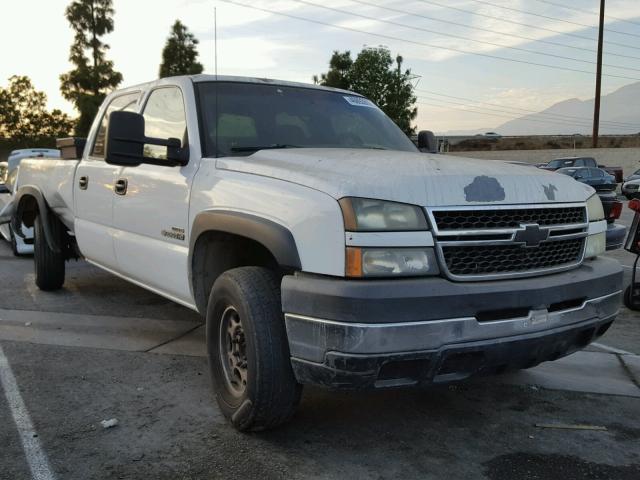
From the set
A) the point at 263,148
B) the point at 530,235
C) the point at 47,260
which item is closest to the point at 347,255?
the point at 530,235

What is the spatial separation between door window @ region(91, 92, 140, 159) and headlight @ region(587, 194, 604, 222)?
3.38 meters

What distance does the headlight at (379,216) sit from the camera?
8.71 ft

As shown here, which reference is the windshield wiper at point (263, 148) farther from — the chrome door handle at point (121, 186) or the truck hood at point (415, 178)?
the chrome door handle at point (121, 186)

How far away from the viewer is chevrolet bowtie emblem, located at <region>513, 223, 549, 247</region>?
9.53 feet

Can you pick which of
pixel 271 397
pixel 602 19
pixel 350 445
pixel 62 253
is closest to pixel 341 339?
pixel 271 397

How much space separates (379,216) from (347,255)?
9.0 inches

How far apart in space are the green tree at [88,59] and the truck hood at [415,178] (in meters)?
40.9

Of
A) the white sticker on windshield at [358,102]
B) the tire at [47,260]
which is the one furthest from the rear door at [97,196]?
the white sticker on windshield at [358,102]

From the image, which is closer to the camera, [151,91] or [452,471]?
[452,471]

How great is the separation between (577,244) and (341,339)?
1492 millimetres

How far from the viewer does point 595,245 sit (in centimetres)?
345

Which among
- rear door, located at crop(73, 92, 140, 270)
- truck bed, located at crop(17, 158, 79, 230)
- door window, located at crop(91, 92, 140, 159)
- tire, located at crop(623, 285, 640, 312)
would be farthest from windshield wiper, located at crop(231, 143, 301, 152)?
tire, located at crop(623, 285, 640, 312)

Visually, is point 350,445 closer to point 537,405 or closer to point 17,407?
point 537,405

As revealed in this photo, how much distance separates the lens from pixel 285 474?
9.41 ft
